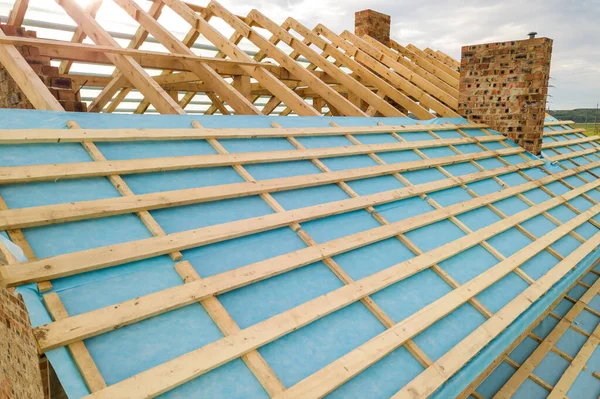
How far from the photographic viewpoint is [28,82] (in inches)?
123

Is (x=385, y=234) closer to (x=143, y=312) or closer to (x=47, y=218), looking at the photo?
(x=143, y=312)

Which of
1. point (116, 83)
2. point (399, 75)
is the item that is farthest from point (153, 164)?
point (399, 75)

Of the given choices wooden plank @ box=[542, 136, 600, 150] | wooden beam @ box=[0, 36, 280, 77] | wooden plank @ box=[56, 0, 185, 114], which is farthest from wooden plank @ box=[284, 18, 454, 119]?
wooden plank @ box=[56, 0, 185, 114]

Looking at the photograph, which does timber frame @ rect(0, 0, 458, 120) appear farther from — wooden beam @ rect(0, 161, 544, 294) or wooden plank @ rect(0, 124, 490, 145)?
wooden beam @ rect(0, 161, 544, 294)

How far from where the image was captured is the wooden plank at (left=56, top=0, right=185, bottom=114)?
3580 millimetres

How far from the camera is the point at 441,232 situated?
11.5ft

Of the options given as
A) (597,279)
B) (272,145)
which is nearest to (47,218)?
(272,145)

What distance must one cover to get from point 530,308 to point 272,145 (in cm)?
241

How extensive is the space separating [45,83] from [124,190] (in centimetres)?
338

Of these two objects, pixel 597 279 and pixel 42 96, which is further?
pixel 597 279

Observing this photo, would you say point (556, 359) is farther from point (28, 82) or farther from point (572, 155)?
point (28, 82)

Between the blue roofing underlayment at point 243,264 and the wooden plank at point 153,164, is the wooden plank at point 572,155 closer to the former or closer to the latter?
the blue roofing underlayment at point 243,264

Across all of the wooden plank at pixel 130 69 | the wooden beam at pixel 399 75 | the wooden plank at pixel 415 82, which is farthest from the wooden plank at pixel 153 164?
the wooden plank at pixel 415 82

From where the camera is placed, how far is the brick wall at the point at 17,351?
2303mm
